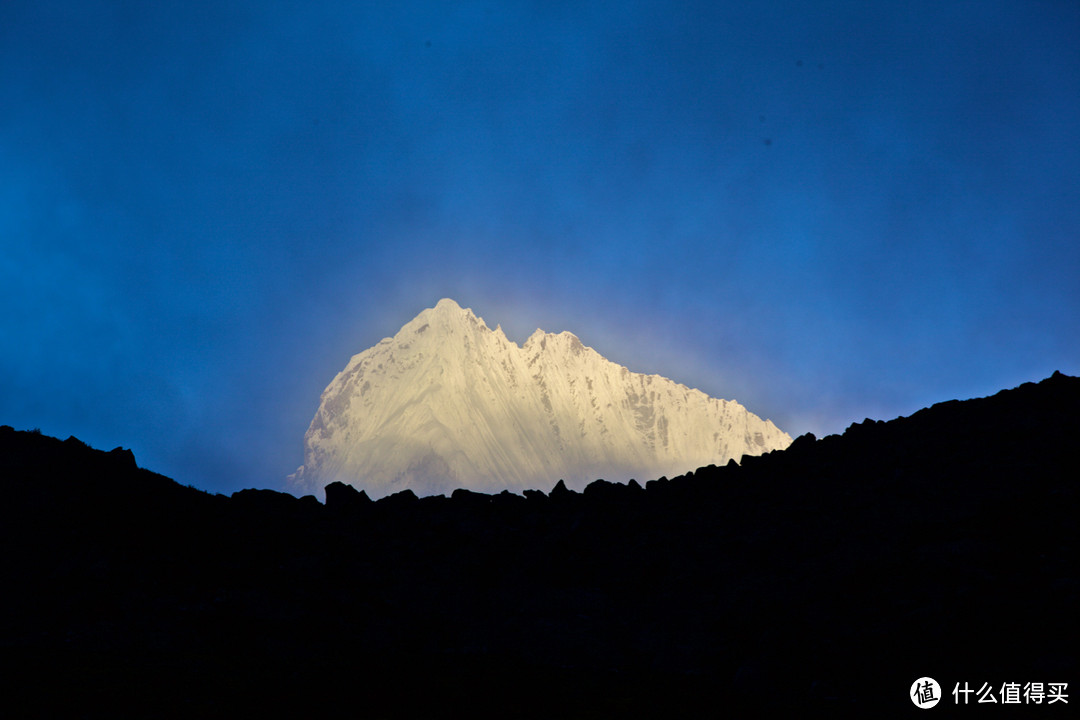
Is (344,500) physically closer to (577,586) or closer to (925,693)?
(577,586)

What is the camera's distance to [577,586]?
39219 millimetres

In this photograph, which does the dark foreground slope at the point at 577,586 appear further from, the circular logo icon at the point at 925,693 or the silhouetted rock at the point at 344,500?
the circular logo icon at the point at 925,693

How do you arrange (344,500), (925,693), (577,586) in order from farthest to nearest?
1. (344,500)
2. (577,586)
3. (925,693)

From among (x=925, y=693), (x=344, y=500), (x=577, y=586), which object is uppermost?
(x=344, y=500)

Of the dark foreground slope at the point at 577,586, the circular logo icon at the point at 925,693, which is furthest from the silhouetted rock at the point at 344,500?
the circular logo icon at the point at 925,693

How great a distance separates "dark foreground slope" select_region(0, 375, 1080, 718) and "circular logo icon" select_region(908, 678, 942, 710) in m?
0.32

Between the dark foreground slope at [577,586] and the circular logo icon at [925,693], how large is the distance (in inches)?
12.5

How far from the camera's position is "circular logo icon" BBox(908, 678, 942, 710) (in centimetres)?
2423

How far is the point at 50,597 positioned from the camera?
1281 inches

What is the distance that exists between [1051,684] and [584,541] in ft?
74.6

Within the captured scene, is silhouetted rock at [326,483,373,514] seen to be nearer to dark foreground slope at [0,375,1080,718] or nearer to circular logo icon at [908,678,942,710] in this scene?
dark foreground slope at [0,375,1080,718]

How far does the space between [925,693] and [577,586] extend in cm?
1787

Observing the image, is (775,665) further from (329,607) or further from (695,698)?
(329,607)

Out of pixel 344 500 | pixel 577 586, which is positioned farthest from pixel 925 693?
pixel 344 500
